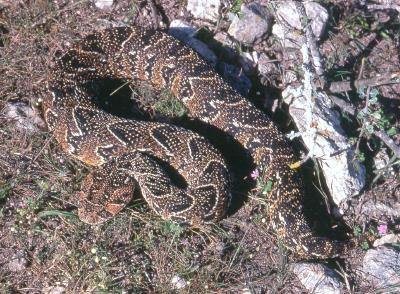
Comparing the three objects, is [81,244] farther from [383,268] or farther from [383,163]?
[383,163]

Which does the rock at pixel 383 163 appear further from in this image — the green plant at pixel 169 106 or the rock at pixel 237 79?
the green plant at pixel 169 106

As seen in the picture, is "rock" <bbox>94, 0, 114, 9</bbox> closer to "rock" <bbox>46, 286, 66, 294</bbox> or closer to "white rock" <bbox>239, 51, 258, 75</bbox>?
"white rock" <bbox>239, 51, 258, 75</bbox>

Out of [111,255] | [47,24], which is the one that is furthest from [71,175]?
[47,24]

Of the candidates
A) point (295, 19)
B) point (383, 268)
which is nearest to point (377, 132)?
point (383, 268)

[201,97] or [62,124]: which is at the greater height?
[201,97]

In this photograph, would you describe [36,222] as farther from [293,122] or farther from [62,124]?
[293,122]

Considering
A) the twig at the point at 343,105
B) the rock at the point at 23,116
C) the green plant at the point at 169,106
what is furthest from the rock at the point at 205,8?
the rock at the point at 23,116
